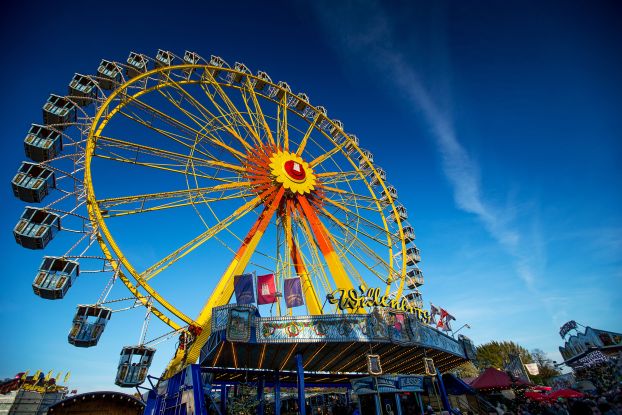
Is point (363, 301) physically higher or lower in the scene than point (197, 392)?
higher

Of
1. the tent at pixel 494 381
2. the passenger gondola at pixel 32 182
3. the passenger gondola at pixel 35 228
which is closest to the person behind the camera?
the passenger gondola at pixel 35 228

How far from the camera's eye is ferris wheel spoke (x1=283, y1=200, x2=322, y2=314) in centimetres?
1912

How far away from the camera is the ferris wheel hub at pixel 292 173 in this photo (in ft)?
69.2

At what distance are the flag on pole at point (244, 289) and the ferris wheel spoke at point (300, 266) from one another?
4549 millimetres

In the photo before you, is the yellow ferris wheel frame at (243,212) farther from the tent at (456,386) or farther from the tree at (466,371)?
the tree at (466,371)

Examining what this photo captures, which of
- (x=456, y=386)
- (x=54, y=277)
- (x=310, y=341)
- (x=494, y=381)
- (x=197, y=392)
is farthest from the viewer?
(x=494, y=381)

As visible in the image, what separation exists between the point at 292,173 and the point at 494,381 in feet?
72.6

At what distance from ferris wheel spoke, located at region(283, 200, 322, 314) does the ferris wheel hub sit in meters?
1.25

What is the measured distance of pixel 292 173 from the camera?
21.8 meters

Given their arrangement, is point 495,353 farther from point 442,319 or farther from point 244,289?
point 244,289

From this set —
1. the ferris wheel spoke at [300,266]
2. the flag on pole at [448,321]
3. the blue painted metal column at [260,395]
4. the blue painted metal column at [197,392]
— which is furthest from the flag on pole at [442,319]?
the blue painted metal column at [197,392]

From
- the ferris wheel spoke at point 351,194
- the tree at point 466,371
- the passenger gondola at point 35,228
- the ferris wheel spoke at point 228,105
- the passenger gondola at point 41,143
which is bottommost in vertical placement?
the tree at point 466,371

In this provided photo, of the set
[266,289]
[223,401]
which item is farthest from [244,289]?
[223,401]

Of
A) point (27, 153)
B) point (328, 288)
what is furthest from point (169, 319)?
point (27, 153)
